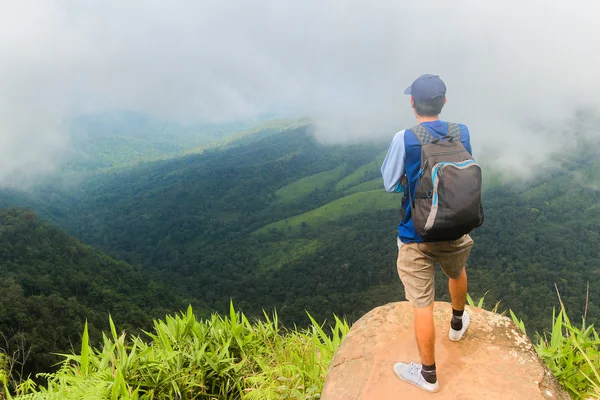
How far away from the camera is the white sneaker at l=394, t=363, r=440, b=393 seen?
3.18 m

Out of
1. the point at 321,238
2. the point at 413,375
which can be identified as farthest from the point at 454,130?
the point at 321,238

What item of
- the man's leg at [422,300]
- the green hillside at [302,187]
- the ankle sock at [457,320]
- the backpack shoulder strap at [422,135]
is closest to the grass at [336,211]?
the green hillside at [302,187]

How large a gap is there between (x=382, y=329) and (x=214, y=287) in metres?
88.7

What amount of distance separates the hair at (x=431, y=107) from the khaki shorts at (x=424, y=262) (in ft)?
3.77

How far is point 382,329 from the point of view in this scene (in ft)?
Answer: 13.7

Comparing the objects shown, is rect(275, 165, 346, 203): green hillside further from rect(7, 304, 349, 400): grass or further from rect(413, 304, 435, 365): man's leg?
rect(413, 304, 435, 365): man's leg

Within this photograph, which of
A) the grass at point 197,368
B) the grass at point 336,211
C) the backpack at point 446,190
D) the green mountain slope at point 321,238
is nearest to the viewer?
the backpack at point 446,190

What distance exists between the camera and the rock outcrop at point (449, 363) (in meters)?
3.19

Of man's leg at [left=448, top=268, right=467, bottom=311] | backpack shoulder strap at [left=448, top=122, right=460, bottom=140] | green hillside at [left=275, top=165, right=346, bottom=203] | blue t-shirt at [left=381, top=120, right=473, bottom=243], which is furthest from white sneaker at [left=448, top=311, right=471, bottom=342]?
green hillside at [left=275, top=165, right=346, bottom=203]

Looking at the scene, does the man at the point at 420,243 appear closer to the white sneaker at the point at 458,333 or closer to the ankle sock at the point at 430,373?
the ankle sock at the point at 430,373

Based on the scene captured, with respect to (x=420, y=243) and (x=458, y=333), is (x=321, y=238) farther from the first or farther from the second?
(x=420, y=243)

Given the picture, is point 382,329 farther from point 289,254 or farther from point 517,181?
point 517,181

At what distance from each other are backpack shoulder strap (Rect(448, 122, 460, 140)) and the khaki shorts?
92 cm

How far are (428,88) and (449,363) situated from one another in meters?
2.69
